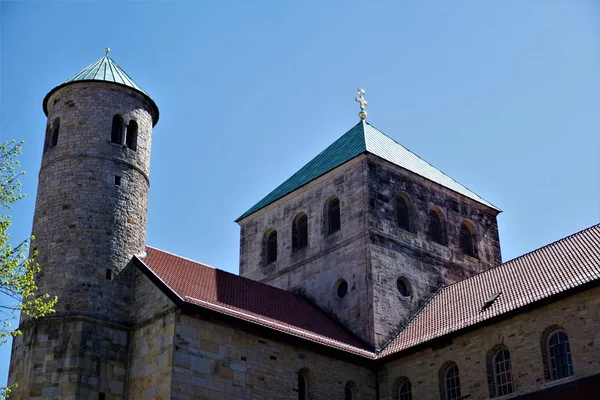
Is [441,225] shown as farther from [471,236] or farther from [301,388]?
[301,388]

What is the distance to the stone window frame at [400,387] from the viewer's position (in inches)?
1181

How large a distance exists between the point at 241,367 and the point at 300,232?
11993mm

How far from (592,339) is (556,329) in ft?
4.58

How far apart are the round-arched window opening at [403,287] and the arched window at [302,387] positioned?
7.08 m

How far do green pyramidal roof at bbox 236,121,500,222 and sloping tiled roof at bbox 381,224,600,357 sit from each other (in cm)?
602

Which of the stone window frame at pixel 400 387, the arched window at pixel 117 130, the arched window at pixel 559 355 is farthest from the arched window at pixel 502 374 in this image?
the arched window at pixel 117 130

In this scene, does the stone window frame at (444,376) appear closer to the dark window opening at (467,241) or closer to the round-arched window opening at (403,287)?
the round-arched window opening at (403,287)

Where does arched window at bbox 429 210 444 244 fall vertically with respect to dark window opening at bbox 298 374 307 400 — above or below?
above

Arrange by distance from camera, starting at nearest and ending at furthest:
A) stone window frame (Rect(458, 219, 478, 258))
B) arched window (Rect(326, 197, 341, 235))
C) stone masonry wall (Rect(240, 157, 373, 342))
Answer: stone masonry wall (Rect(240, 157, 373, 342)) → arched window (Rect(326, 197, 341, 235)) → stone window frame (Rect(458, 219, 478, 258))

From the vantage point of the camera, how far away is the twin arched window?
3145 cm

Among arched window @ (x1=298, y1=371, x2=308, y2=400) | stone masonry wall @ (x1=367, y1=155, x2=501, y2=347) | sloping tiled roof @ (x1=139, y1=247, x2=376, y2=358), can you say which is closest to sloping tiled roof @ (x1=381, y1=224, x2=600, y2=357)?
stone masonry wall @ (x1=367, y1=155, x2=501, y2=347)

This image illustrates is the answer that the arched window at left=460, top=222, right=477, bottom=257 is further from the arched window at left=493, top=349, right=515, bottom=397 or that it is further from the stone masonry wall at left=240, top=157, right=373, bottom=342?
the arched window at left=493, top=349, right=515, bottom=397

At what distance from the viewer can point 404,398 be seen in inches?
1182

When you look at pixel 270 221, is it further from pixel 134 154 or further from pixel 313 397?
pixel 313 397
